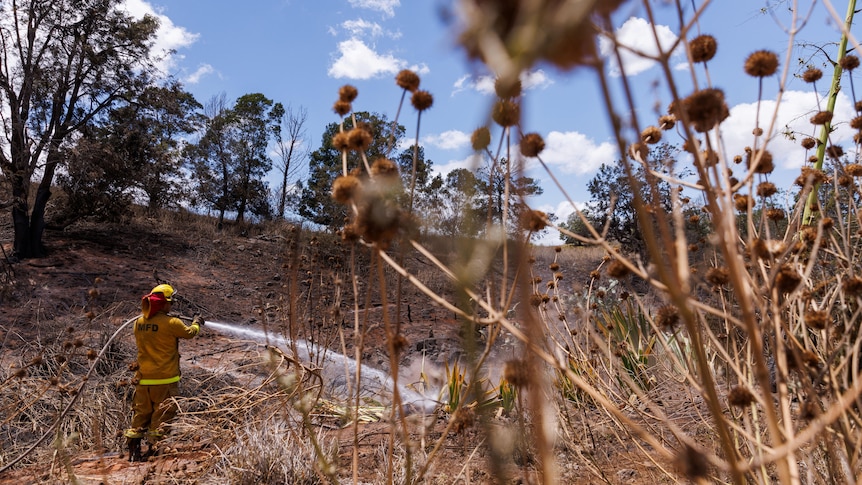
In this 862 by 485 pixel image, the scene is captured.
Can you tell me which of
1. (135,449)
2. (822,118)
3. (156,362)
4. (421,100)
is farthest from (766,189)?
(156,362)

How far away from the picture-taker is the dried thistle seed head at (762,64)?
705 mm

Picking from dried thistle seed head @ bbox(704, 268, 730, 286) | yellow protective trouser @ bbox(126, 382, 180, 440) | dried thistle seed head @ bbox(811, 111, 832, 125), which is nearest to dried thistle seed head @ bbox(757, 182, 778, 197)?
dried thistle seed head @ bbox(811, 111, 832, 125)

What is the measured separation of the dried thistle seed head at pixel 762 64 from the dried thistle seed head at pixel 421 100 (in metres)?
0.48

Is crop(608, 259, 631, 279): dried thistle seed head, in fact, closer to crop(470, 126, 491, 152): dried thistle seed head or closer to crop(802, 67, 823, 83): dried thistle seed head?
crop(470, 126, 491, 152): dried thistle seed head

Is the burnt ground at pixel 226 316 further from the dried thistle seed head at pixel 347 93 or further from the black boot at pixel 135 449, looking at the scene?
the dried thistle seed head at pixel 347 93

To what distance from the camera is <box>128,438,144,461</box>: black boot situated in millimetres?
3230

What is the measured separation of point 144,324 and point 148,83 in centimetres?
973

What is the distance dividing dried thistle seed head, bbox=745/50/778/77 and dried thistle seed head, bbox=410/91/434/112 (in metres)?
0.48

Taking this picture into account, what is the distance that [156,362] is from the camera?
3.63 m

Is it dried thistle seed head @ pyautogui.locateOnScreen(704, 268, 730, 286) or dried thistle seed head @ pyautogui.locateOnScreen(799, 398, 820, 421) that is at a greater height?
dried thistle seed head @ pyautogui.locateOnScreen(704, 268, 730, 286)

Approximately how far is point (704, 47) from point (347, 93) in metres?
0.59

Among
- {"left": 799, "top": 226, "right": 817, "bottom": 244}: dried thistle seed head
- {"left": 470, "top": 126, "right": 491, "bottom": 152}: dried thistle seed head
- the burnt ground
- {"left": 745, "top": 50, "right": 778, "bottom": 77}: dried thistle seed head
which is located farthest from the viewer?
the burnt ground

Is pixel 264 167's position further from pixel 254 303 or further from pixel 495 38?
pixel 495 38

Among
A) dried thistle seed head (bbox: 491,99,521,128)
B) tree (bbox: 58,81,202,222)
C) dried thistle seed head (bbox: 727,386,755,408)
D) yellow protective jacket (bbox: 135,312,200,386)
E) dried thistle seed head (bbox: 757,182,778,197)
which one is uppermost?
tree (bbox: 58,81,202,222)
